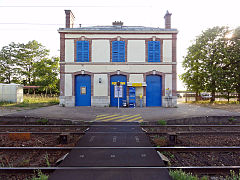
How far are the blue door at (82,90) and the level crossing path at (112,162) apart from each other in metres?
10.6

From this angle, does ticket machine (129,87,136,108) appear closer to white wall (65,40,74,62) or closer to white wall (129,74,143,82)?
white wall (129,74,143,82)

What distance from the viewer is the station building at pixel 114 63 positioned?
607 inches

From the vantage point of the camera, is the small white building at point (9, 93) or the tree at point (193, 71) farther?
the tree at point (193, 71)

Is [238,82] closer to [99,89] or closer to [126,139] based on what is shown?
[99,89]

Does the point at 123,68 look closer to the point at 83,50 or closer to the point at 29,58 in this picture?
the point at 83,50

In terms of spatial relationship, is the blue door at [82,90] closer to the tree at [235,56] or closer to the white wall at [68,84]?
the white wall at [68,84]

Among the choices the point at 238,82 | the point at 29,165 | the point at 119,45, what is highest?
the point at 119,45

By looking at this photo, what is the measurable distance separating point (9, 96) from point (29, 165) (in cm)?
1845

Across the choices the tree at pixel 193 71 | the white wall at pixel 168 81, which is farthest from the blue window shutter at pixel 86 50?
the tree at pixel 193 71

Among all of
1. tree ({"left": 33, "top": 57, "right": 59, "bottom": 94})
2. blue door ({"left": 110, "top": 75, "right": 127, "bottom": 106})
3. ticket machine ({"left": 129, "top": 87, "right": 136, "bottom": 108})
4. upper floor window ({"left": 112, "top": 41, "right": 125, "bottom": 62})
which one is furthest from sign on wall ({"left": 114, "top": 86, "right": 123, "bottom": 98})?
tree ({"left": 33, "top": 57, "right": 59, "bottom": 94})

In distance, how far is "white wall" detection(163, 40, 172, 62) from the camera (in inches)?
612

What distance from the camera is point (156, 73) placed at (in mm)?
15477

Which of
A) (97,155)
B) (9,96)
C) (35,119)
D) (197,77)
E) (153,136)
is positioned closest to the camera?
(97,155)

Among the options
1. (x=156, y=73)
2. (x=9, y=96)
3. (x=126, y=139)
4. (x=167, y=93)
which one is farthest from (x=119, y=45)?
(x=9, y=96)
